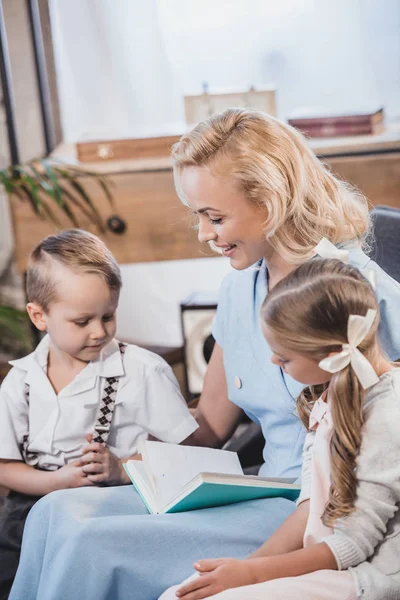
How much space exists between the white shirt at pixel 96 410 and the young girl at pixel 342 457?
49cm

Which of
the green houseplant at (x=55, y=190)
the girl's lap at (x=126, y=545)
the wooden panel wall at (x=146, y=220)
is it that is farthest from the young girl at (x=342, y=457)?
the green houseplant at (x=55, y=190)

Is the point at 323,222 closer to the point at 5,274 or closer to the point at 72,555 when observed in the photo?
the point at 72,555

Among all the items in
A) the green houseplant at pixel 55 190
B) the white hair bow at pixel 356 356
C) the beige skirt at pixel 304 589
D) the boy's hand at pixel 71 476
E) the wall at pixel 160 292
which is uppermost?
the white hair bow at pixel 356 356

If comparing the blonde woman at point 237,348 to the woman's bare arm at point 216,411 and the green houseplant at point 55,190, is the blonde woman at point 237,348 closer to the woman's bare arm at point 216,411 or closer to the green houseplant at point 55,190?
the woman's bare arm at point 216,411

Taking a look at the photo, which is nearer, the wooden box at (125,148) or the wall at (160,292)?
the wooden box at (125,148)

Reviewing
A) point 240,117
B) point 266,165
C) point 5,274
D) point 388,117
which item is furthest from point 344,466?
point 5,274

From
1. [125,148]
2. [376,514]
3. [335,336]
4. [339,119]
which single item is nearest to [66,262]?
[335,336]

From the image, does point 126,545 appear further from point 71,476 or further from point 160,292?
point 160,292

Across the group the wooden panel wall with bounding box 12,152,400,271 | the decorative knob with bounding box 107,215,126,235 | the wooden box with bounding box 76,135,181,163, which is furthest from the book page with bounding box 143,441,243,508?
the wooden box with bounding box 76,135,181,163

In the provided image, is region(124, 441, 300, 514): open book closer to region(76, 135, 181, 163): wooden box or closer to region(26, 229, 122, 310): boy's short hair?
region(26, 229, 122, 310): boy's short hair

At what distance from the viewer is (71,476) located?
5.13 ft

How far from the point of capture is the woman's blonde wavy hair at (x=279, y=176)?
1.45 m

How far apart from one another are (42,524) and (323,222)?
68 cm

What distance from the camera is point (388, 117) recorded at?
2.93 meters
